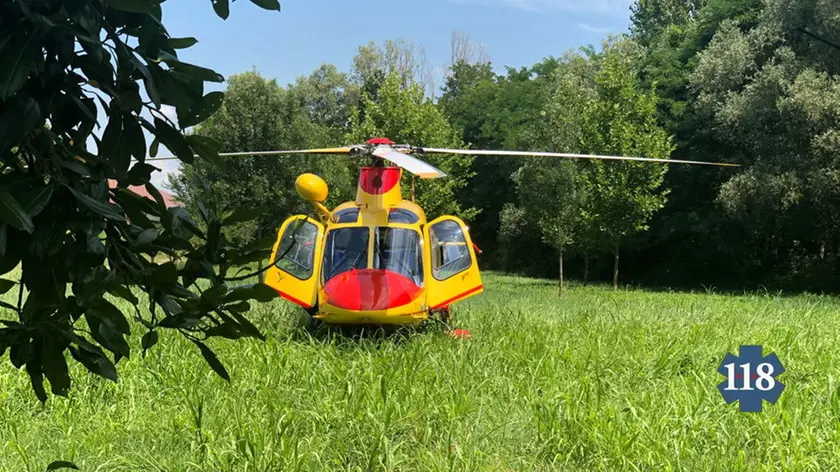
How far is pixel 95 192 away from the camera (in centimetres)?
107

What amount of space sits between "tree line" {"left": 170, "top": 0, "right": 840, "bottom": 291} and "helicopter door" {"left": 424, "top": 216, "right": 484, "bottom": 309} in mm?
4490

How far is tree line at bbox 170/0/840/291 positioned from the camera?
1569cm

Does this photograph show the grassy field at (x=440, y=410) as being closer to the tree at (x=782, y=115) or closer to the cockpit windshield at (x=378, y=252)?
the cockpit windshield at (x=378, y=252)

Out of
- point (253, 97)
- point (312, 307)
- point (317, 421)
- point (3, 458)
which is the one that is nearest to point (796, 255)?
point (253, 97)

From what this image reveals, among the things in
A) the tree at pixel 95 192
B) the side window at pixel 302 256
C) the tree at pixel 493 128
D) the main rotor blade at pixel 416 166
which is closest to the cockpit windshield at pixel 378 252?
the side window at pixel 302 256

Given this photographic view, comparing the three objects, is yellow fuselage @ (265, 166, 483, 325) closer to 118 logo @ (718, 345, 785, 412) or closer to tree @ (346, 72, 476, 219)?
118 logo @ (718, 345, 785, 412)

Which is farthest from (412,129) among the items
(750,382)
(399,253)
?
(750,382)

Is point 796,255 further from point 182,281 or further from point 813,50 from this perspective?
point 182,281

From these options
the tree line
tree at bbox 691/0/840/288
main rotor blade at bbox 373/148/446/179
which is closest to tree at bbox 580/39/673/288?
the tree line

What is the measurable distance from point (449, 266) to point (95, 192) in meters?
5.85

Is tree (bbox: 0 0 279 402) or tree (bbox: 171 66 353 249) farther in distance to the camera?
tree (bbox: 171 66 353 249)

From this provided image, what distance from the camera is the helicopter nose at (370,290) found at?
6.00 meters

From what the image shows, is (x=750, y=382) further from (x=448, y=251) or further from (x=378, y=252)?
(x=378, y=252)

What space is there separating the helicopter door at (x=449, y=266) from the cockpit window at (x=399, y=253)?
15cm
